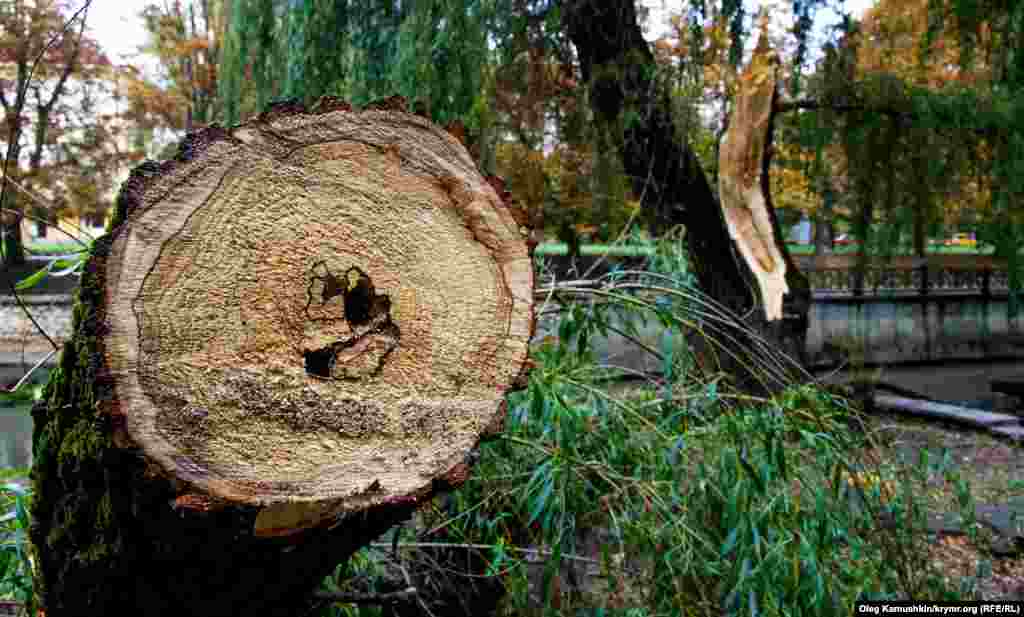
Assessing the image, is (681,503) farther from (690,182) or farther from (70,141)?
(70,141)

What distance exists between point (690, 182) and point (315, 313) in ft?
13.2

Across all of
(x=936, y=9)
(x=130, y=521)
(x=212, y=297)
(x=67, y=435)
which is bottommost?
(x=130, y=521)

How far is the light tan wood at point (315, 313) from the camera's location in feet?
3.92

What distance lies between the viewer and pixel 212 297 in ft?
4.14

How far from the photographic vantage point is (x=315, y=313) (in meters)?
1.35

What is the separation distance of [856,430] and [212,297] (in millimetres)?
2091

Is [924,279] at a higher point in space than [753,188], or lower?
lower

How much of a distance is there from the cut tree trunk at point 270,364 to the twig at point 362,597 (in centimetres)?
32

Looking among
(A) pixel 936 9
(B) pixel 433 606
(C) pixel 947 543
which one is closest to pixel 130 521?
(B) pixel 433 606

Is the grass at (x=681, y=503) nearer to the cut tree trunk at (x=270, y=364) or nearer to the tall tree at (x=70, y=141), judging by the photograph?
the cut tree trunk at (x=270, y=364)

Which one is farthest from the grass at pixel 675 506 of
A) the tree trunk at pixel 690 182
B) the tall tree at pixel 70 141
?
the tall tree at pixel 70 141

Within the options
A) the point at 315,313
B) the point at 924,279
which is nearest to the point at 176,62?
the point at 924,279

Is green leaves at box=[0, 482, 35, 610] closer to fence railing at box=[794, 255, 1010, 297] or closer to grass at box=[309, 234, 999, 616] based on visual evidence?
grass at box=[309, 234, 999, 616]

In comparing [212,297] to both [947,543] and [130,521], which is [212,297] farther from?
[947,543]
